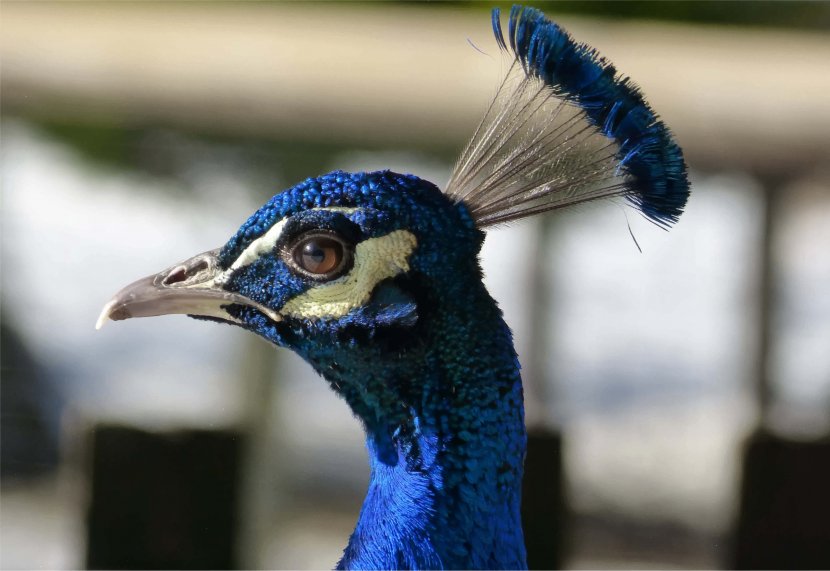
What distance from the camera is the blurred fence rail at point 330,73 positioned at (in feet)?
4.91

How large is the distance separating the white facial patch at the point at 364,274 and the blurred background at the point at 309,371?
2.42ft

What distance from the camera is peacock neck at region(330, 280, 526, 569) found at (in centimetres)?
75

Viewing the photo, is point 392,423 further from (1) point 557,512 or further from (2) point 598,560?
(2) point 598,560

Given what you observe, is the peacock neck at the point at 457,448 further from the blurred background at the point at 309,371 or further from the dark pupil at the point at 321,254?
the blurred background at the point at 309,371

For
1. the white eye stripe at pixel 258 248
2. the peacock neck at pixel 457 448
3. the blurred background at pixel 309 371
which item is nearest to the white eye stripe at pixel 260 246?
the white eye stripe at pixel 258 248

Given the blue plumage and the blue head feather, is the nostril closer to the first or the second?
the blue head feather

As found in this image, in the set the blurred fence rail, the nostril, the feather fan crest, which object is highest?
the blurred fence rail

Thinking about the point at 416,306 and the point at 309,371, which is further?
the point at 309,371

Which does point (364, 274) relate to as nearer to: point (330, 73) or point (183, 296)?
point (183, 296)

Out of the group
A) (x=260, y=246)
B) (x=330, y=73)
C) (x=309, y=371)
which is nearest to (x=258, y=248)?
(x=260, y=246)

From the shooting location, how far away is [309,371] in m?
2.75

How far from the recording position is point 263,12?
5.10ft

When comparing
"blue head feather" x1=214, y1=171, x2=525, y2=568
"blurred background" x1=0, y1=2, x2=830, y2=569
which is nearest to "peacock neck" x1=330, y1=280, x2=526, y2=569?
"blue head feather" x1=214, y1=171, x2=525, y2=568


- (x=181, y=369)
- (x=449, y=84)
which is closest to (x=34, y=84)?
(x=449, y=84)
